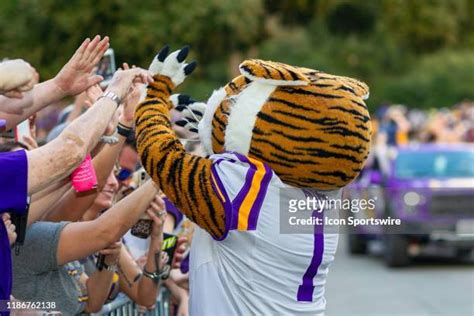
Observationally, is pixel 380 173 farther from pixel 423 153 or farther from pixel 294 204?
pixel 294 204

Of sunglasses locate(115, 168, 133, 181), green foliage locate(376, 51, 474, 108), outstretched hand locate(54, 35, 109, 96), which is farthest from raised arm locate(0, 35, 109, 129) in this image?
green foliage locate(376, 51, 474, 108)

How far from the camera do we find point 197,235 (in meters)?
4.36

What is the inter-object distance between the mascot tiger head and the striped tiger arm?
0.21 metres

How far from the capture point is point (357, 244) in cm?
1786

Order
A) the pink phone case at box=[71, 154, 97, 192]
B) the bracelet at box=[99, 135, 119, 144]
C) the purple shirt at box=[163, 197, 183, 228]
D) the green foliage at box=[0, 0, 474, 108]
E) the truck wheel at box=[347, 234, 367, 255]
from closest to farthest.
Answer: the pink phone case at box=[71, 154, 97, 192], the bracelet at box=[99, 135, 119, 144], the purple shirt at box=[163, 197, 183, 228], the truck wheel at box=[347, 234, 367, 255], the green foliage at box=[0, 0, 474, 108]

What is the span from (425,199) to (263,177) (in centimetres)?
1174

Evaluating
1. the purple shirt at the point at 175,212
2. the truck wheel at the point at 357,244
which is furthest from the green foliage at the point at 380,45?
the purple shirt at the point at 175,212

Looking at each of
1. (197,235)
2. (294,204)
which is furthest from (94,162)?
(294,204)

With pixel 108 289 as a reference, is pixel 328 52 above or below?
above

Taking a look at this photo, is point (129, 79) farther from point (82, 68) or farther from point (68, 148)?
point (68, 148)

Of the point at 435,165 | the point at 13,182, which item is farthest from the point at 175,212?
the point at 435,165

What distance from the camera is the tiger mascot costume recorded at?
4.13 m

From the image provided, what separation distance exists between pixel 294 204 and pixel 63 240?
101 centimetres

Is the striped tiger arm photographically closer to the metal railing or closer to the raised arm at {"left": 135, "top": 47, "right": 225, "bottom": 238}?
the raised arm at {"left": 135, "top": 47, "right": 225, "bottom": 238}
